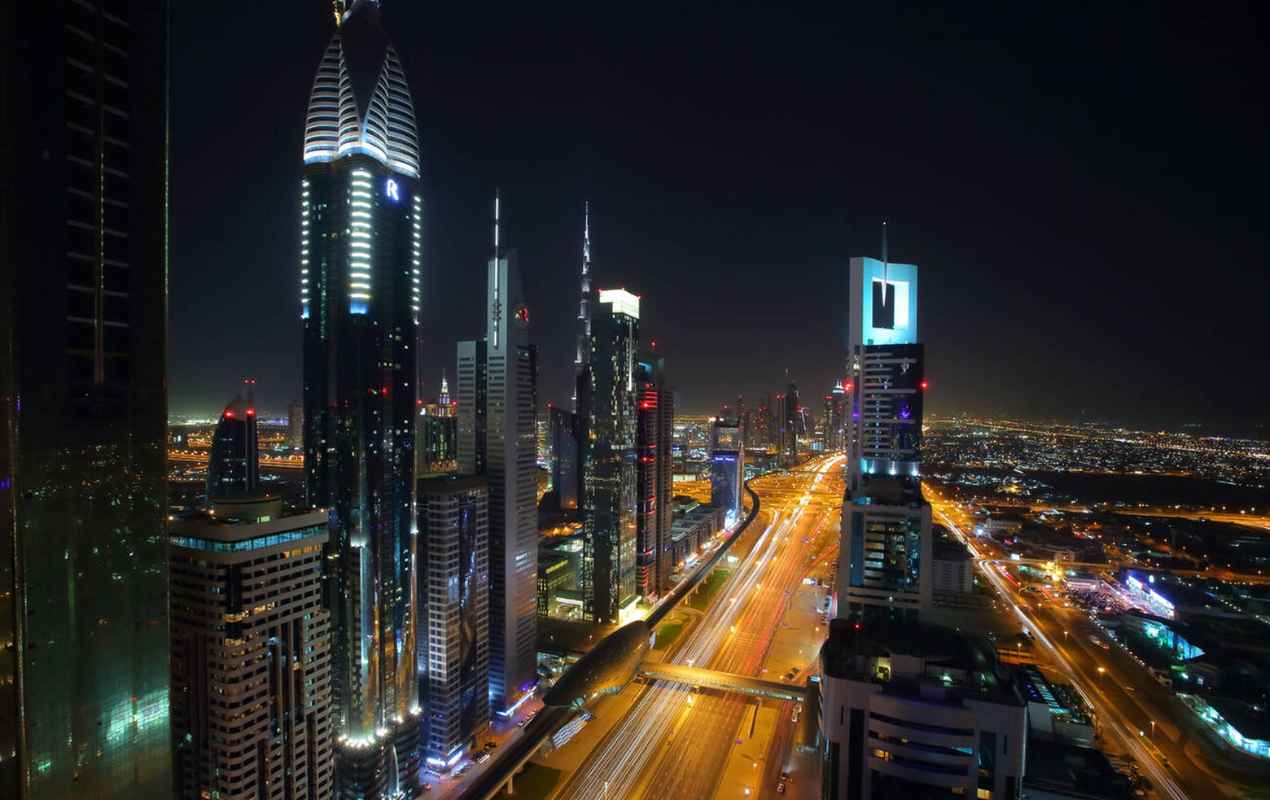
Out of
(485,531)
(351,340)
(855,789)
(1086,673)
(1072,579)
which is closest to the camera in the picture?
(855,789)

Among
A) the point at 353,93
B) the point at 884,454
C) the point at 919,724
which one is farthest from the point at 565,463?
the point at 919,724

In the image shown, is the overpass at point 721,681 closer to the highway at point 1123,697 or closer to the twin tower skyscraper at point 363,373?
the twin tower skyscraper at point 363,373

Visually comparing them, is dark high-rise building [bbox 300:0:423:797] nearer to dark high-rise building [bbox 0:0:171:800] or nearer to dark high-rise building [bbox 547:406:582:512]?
dark high-rise building [bbox 0:0:171:800]

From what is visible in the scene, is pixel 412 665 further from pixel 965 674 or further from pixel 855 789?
pixel 965 674

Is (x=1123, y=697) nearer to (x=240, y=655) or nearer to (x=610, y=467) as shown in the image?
(x=610, y=467)

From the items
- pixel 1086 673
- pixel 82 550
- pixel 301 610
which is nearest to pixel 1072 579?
pixel 1086 673

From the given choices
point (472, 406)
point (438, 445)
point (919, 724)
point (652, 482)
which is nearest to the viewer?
point (919, 724)
